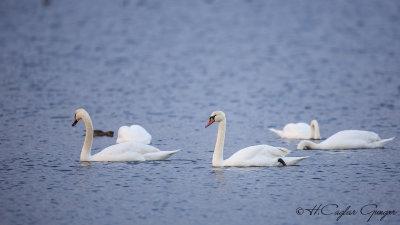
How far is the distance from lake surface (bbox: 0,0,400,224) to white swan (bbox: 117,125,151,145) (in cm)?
33

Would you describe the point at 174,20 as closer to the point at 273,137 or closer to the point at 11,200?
the point at 273,137

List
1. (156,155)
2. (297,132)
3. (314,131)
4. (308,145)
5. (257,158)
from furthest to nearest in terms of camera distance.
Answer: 1. (297,132)
2. (314,131)
3. (308,145)
4. (156,155)
5. (257,158)

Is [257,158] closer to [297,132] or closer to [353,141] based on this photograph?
[353,141]

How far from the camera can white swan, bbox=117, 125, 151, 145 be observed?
1873cm

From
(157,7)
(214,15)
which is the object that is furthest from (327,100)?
(157,7)

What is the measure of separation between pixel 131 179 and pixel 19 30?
3625 centimetres

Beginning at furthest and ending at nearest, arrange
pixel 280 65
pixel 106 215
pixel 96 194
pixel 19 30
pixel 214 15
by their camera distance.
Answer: pixel 214 15, pixel 19 30, pixel 280 65, pixel 96 194, pixel 106 215

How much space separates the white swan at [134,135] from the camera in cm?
1873

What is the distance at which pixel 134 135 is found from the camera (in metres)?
18.8

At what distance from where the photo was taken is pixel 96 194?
14398 millimetres

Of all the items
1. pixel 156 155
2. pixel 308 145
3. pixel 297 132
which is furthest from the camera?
pixel 297 132

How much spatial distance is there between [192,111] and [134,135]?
5.38m

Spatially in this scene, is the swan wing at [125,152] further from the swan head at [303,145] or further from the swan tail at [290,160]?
the swan head at [303,145]

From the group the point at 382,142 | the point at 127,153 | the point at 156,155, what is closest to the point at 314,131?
the point at 382,142
